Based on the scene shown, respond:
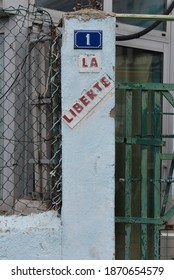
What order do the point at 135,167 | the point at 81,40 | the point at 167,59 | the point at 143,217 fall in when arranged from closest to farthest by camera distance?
the point at 81,40
the point at 143,217
the point at 135,167
the point at 167,59

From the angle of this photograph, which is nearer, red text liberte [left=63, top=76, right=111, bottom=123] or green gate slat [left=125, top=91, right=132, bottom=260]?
red text liberte [left=63, top=76, right=111, bottom=123]

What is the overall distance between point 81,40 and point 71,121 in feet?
1.84

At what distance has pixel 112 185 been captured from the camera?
3.04m

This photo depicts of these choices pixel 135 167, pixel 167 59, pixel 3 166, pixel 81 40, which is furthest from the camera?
pixel 167 59

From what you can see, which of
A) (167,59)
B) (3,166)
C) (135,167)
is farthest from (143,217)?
(167,59)

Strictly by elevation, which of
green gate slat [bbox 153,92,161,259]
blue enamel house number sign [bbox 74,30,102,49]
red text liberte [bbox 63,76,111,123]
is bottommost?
green gate slat [bbox 153,92,161,259]

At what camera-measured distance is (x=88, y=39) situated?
3.02 meters

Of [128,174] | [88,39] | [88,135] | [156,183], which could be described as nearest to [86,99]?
[88,135]

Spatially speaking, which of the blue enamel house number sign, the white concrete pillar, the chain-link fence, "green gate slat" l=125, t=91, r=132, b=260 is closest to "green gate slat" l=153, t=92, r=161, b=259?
"green gate slat" l=125, t=91, r=132, b=260

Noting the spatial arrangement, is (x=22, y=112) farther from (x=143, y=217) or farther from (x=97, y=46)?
(x=143, y=217)

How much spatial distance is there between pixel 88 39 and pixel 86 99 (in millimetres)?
414

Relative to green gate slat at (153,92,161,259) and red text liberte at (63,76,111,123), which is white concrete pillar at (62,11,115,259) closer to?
red text liberte at (63,76,111,123)

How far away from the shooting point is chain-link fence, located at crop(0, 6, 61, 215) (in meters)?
3.30

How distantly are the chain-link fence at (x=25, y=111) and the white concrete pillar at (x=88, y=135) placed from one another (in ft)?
0.81
